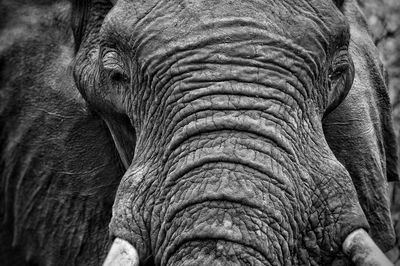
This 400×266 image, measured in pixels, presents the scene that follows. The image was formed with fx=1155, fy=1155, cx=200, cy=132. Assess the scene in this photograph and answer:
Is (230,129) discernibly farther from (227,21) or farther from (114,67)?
(114,67)

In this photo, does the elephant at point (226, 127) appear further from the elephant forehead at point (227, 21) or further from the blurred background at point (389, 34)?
the blurred background at point (389, 34)

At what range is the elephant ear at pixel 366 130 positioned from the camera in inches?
118

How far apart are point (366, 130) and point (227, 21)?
0.62 meters

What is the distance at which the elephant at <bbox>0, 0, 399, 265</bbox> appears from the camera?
96.0 inches

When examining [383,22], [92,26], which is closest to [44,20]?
[92,26]

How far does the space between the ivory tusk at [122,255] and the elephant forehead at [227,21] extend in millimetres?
470

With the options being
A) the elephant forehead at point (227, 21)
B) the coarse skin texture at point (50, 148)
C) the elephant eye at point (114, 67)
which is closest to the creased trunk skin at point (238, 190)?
the elephant forehead at point (227, 21)

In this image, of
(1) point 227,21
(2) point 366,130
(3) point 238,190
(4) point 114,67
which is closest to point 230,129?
(3) point 238,190

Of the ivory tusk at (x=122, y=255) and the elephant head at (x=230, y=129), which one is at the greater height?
the elephant head at (x=230, y=129)

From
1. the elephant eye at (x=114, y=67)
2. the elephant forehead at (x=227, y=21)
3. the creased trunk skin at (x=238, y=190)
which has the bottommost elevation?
the creased trunk skin at (x=238, y=190)

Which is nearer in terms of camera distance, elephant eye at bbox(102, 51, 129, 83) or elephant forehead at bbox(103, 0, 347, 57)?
elephant forehead at bbox(103, 0, 347, 57)

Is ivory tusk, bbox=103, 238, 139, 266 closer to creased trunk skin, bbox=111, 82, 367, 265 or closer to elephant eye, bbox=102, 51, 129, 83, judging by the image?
creased trunk skin, bbox=111, 82, 367, 265

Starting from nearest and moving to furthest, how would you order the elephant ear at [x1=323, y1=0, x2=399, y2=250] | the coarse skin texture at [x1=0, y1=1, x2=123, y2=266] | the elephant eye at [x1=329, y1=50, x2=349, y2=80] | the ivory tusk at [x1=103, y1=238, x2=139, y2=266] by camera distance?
the ivory tusk at [x1=103, y1=238, x2=139, y2=266], the elephant eye at [x1=329, y1=50, x2=349, y2=80], the elephant ear at [x1=323, y1=0, x2=399, y2=250], the coarse skin texture at [x1=0, y1=1, x2=123, y2=266]

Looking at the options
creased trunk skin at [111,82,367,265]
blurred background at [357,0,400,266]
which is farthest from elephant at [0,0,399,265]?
blurred background at [357,0,400,266]
